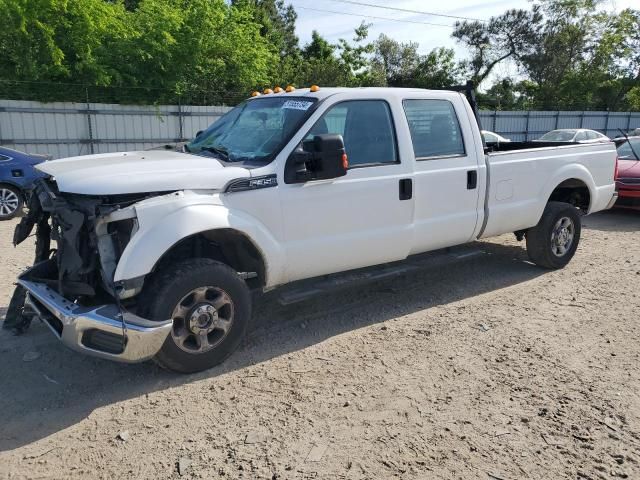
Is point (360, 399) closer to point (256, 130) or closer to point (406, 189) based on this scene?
point (406, 189)

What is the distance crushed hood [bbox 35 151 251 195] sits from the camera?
3.56 metres

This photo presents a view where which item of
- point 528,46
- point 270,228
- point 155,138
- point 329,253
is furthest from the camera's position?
point 528,46

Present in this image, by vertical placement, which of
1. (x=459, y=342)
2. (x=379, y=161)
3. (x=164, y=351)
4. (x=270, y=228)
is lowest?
(x=459, y=342)

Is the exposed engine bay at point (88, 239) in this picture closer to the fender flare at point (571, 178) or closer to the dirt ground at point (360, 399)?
the dirt ground at point (360, 399)

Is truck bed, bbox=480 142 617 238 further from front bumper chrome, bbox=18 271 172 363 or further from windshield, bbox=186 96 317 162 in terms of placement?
front bumper chrome, bbox=18 271 172 363

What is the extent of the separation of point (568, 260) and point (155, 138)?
13.0m

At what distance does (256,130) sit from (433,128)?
5.70 feet

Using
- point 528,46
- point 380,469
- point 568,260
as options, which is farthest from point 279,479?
point 528,46

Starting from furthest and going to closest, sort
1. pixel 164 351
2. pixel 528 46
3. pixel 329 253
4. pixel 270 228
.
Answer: pixel 528 46
pixel 329 253
pixel 270 228
pixel 164 351

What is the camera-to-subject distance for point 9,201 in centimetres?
1054

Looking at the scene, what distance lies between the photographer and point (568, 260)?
676 cm

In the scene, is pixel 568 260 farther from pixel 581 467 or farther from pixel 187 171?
pixel 187 171

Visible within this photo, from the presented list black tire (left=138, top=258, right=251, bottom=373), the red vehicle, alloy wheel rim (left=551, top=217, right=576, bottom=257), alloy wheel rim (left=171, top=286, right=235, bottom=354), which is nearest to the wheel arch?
black tire (left=138, top=258, right=251, bottom=373)

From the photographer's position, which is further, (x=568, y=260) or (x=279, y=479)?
(x=568, y=260)
